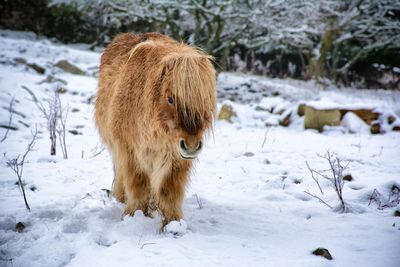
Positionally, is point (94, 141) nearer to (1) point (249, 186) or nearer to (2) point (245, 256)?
(1) point (249, 186)

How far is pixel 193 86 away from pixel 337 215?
1722 millimetres

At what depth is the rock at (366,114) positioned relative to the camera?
269 inches

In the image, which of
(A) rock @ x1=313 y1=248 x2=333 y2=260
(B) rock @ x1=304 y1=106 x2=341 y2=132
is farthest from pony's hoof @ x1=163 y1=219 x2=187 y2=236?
(B) rock @ x1=304 y1=106 x2=341 y2=132

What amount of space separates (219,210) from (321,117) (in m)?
4.28

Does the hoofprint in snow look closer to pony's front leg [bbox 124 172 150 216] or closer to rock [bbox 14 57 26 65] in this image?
pony's front leg [bbox 124 172 150 216]

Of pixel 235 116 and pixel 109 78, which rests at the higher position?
pixel 109 78

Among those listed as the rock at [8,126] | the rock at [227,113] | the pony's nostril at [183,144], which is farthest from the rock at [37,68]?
the pony's nostril at [183,144]

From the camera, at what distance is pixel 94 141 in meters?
5.46

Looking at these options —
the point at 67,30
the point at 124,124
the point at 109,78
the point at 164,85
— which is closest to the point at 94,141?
the point at 109,78

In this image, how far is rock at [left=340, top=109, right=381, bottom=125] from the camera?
682 cm

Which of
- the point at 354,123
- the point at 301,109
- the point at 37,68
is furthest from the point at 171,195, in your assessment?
the point at 37,68

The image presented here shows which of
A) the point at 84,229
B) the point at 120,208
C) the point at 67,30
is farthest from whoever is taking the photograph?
the point at 67,30

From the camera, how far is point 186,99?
252 centimetres

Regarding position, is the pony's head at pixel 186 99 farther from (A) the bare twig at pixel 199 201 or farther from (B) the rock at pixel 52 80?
(B) the rock at pixel 52 80
